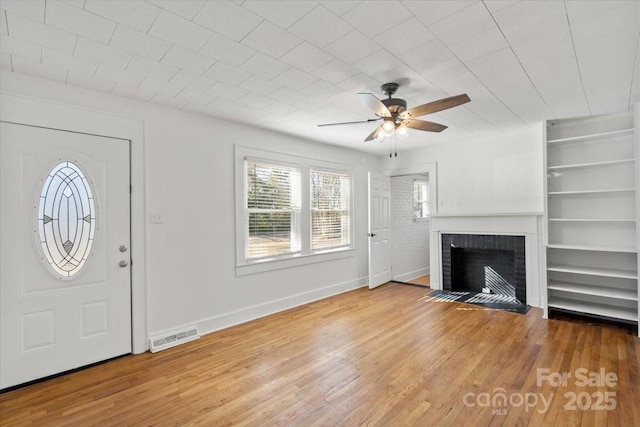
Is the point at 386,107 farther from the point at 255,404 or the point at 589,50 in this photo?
the point at 255,404

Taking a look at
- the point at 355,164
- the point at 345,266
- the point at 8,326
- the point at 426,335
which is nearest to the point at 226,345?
the point at 8,326

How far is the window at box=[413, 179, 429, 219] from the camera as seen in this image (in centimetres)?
670

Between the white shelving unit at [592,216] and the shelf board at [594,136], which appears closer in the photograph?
the shelf board at [594,136]

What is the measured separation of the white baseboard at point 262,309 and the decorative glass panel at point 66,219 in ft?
3.46

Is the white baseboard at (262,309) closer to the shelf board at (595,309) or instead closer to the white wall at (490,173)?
the white wall at (490,173)

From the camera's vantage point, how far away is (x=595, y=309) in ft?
12.1

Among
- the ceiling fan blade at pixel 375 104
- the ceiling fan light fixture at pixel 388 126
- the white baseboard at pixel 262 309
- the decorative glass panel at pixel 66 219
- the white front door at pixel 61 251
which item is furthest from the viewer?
the white baseboard at pixel 262 309

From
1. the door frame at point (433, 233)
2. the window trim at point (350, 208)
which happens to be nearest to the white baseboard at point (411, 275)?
the door frame at point (433, 233)

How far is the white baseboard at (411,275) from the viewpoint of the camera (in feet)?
20.2

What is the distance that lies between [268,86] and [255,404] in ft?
8.35

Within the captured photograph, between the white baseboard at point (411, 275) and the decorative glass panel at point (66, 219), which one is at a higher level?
the decorative glass panel at point (66, 219)

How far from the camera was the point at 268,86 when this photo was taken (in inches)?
111

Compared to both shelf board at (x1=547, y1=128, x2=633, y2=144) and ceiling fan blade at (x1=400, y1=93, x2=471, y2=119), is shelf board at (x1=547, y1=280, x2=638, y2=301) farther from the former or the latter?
ceiling fan blade at (x1=400, y1=93, x2=471, y2=119)

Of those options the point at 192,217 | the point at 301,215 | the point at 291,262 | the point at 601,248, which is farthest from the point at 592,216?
the point at 192,217
